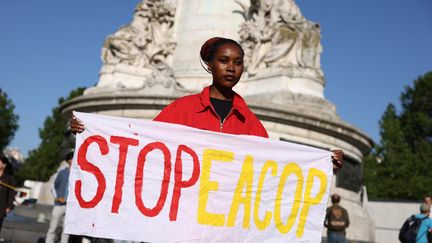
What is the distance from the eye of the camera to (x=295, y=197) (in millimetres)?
4242

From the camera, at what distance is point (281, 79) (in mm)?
15688

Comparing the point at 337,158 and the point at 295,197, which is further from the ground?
the point at 337,158

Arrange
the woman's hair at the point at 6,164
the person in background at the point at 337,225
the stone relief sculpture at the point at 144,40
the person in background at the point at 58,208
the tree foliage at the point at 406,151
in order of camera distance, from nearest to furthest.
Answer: the woman's hair at the point at 6,164 < the person in background at the point at 58,208 < the person in background at the point at 337,225 < the stone relief sculpture at the point at 144,40 < the tree foliage at the point at 406,151

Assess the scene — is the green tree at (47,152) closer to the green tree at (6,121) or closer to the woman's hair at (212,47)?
the green tree at (6,121)

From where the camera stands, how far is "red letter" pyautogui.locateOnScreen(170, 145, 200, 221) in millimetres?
3885

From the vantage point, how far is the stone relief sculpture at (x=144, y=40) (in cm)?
1853

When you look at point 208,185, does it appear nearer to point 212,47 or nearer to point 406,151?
point 212,47

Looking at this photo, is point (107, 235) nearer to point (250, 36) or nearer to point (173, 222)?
point (173, 222)

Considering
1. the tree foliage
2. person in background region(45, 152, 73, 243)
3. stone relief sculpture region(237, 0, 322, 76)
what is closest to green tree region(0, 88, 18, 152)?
the tree foliage

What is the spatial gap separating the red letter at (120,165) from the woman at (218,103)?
10.6 inches

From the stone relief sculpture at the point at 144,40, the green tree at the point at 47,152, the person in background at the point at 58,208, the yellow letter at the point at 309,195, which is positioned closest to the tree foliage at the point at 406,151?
the stone relief sculpture at the point at 144,40

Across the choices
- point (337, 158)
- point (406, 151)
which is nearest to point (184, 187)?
point (337, 158)

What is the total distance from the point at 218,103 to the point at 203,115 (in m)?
0.15

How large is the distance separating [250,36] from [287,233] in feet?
45.6
